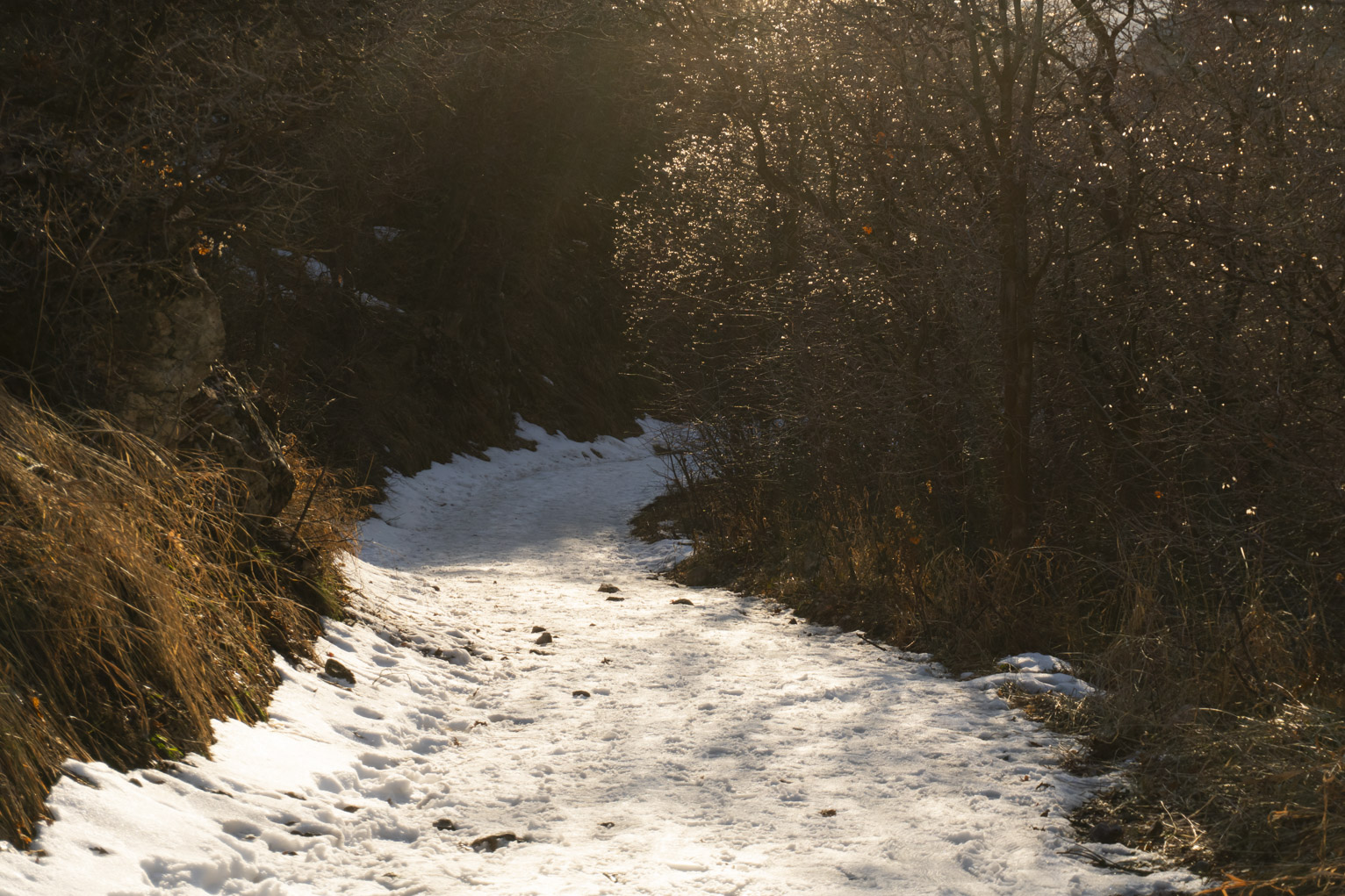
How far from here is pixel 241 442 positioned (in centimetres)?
575

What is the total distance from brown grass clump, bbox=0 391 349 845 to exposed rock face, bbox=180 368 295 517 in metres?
0.68

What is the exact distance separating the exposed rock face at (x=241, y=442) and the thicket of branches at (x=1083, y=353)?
415cm

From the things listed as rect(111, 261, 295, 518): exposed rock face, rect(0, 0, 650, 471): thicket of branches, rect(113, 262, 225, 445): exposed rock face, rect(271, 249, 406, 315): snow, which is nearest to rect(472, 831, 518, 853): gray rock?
rect(111, 261, 295, 518): exposed rock face

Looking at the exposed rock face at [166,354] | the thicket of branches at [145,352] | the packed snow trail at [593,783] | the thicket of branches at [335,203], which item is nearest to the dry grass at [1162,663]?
the packed snow trail at [593,783]

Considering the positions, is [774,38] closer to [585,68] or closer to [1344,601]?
[1344,601]

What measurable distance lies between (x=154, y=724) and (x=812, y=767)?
8.65 feet

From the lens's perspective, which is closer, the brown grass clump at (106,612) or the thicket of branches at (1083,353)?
the brown grass clump at (106,612)

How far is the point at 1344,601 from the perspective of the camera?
4.84m

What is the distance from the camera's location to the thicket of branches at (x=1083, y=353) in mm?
4520

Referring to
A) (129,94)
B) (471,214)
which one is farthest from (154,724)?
(471,214)

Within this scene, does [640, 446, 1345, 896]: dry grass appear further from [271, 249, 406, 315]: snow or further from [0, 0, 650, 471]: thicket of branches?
[271, 249, 406, 315]: snow

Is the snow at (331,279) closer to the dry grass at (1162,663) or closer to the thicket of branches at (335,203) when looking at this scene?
the thicket of branches at (335,203)

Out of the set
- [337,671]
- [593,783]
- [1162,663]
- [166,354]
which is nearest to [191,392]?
[166,354]

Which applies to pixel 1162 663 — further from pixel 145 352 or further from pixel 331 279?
pixel 331 279
